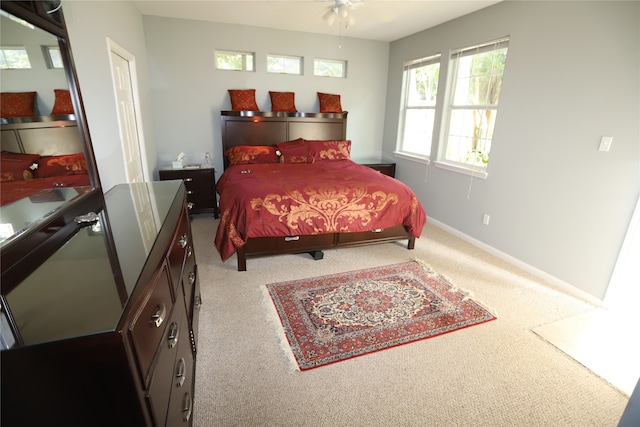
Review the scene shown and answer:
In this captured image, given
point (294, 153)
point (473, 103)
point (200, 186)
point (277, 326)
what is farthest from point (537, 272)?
point (200, 186)

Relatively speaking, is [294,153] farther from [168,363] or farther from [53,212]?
[168,363]

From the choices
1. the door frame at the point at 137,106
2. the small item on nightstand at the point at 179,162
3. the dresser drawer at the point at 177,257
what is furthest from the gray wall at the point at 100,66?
the small item on nightstand at the point at 179,162

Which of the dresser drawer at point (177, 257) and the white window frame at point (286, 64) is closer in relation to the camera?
the dresser drawer at point (177, 257)

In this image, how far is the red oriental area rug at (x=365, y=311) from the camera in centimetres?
197

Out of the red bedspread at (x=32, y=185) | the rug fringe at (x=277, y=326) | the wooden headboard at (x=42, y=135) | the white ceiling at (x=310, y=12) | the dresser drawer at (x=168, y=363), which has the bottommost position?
the rug fringe at (x=277, y=326)

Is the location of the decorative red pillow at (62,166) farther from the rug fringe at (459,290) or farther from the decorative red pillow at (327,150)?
the decorative red pillow at (327,150)

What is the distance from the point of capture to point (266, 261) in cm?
302

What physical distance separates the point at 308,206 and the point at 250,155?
1.64 m

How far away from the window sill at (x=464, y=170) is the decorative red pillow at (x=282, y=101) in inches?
84.4

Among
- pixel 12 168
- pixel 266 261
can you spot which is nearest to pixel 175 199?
pixel 12 168

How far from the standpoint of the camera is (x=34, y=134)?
1.24 m

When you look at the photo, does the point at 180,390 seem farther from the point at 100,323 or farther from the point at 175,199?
the point at 175,199

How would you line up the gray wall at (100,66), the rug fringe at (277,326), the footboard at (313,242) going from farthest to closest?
the footboard at (313,242)
the gray wall at (100,66)
the rug fringe at (277,326)

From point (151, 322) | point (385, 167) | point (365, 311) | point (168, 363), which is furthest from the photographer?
point (385, 167)
